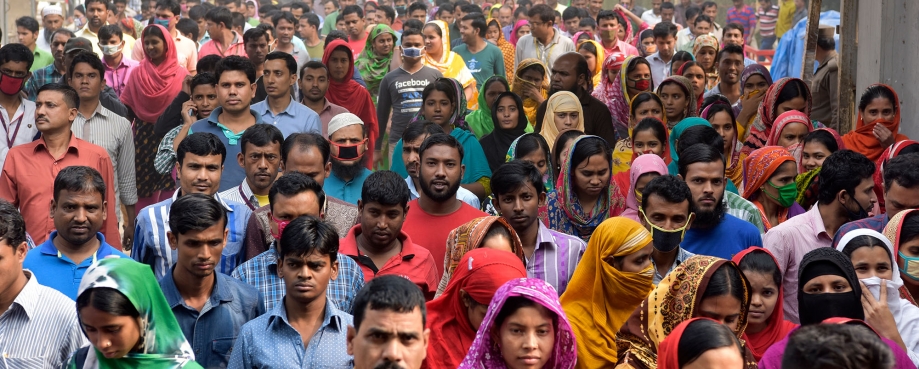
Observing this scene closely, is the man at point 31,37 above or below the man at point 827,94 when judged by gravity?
above

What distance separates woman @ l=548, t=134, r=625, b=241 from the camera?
6434 mm

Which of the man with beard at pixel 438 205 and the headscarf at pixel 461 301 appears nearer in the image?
the headscarf at pixel 461 301

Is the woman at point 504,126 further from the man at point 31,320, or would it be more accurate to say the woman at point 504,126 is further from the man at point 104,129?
the man at point 31,320

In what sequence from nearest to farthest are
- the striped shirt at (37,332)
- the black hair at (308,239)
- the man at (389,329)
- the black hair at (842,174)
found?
the man at (389,329), the striped shirt at (37,332), the black hair at (308,239), the black hair at (842,174)

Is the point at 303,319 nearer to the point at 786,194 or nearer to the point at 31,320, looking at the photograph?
the point at 31,320

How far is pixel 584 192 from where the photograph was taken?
649 cm

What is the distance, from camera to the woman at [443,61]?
457 inches

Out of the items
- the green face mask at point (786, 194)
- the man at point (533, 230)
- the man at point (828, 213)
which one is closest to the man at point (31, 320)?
the man at point (533, 230)

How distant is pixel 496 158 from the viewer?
28.8ft

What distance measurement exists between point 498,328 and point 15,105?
5.33 m

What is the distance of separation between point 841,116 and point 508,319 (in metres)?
7.17

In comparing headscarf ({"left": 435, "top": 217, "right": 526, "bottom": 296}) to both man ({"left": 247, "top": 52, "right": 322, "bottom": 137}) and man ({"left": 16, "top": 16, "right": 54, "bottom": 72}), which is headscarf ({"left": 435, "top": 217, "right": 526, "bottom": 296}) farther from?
man ({"left": 16, "top": 16, "right": 54, "bottom": 72})

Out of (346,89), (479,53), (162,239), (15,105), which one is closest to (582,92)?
(346,89)

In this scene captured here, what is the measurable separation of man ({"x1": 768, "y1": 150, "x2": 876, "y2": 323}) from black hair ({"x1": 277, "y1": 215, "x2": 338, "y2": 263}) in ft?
7.32
